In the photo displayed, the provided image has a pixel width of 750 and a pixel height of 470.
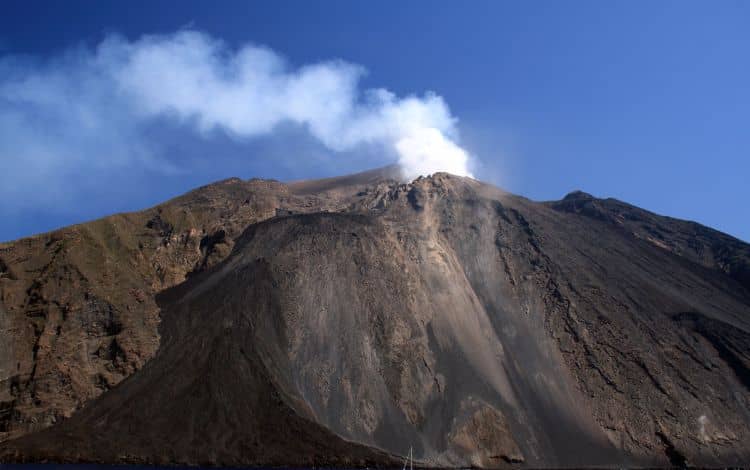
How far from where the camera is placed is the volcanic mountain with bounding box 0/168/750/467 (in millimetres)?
54188

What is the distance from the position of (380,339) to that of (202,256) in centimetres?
2641

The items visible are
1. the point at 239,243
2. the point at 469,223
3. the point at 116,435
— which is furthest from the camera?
the point at 469,223

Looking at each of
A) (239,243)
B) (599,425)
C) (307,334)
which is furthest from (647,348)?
(239,243)

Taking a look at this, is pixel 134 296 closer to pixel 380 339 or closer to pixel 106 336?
pixel 106 336

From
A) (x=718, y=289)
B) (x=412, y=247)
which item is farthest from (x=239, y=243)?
(x=718, y=289)

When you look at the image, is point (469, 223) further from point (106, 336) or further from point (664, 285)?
point (106, 336)

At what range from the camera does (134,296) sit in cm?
6762

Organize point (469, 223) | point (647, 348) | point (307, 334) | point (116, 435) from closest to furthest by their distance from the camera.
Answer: point (116, 435)
point (307, 334)
point (647, 348)
point (469, 223)

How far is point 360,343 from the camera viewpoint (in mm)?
65500

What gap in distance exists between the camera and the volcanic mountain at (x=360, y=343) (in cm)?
5419

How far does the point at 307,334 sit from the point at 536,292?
3185 cm

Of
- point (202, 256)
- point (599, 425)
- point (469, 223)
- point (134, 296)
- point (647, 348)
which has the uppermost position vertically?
point (469, 223)

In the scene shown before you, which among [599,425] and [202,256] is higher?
[202,256]

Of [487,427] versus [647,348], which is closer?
[487,427]
